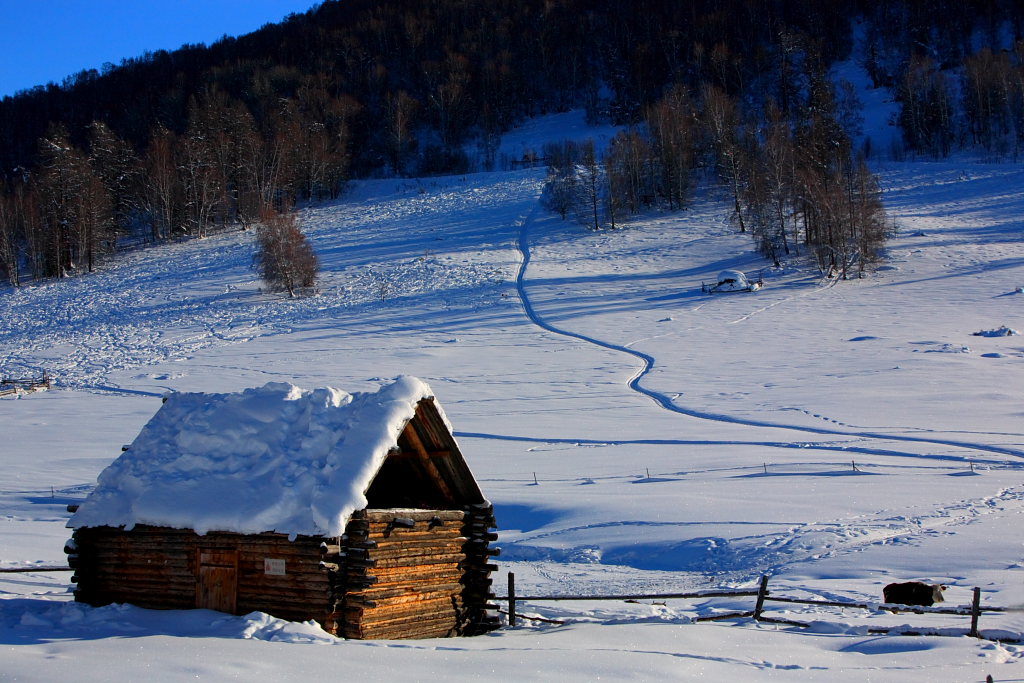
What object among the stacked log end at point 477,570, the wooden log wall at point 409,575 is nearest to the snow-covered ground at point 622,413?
the stacked log end at point 477,570

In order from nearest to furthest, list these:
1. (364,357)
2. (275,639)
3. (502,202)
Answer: (275,639), (364,357), (502,202)

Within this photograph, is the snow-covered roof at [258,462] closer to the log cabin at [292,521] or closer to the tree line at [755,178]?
the log cabin at [292,521]

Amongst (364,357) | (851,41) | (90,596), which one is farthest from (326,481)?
(851,41)

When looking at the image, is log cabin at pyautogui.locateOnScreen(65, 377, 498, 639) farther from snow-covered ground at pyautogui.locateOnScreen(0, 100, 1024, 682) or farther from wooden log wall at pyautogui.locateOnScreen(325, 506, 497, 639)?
snow-covered ground at pyautogui.locateOnScreen(0, 100, 1024, 682)

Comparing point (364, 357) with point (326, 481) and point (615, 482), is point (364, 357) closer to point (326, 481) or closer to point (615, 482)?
point (615, 482)

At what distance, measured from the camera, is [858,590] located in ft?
46.7

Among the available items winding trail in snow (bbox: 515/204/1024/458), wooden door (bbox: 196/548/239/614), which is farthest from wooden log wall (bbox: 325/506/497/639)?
winding trail in snow (bbox: 515/204/1024/458)

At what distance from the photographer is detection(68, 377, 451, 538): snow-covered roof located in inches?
442

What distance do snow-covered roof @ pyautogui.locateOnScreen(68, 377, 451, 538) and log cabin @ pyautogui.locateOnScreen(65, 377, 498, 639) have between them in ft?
0.06

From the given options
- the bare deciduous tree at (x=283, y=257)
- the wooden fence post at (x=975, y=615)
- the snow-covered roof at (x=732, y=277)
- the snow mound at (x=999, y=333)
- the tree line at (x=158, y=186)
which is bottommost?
the wooden fence post at (x=975, y=615)

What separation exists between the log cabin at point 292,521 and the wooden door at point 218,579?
0.06 feet

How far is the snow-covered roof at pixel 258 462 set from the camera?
11234 mm

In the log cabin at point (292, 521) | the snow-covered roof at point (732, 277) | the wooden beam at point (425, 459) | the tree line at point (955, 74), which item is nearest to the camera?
the log cabin at point (292, 521)

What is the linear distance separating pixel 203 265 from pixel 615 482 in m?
45.0
